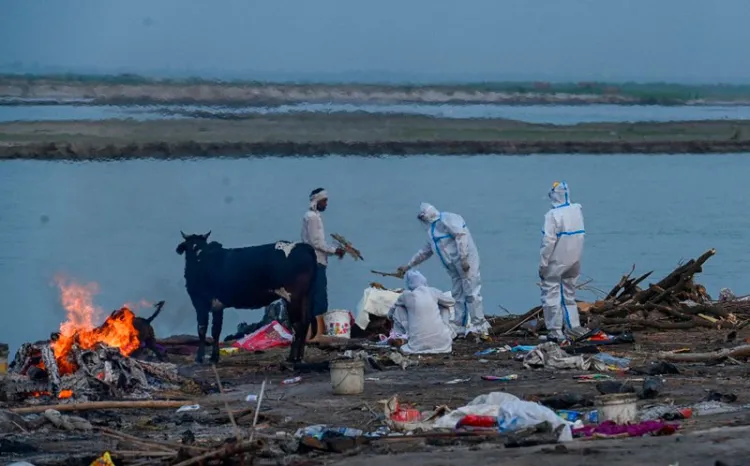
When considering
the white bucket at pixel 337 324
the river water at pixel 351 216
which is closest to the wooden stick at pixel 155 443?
the white bucket at pixel 337 324

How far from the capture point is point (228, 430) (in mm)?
13438

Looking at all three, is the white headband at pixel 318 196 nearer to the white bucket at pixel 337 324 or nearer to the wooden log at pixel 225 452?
the white bucket at pixel 337 324

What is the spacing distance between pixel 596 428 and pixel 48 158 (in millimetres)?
37293

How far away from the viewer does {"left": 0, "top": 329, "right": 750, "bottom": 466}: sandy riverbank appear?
11141mm

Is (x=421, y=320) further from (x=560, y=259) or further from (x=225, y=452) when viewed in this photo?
(x=225, y=452)

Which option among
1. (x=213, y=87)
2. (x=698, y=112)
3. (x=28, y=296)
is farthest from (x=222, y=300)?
(x=698, y=112)

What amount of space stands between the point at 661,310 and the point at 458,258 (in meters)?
2.55

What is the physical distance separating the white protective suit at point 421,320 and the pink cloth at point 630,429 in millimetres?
6214

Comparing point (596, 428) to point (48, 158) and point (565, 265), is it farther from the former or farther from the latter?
point (48, 158)

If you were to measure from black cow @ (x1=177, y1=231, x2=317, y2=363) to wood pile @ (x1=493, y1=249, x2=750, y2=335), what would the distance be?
349 cm

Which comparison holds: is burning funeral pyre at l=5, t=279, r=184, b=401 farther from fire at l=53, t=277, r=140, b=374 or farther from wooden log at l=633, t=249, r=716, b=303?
wooden log at l=633, t=249, r=716, b=303

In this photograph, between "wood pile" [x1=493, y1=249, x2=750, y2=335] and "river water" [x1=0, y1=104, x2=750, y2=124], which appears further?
"river water" [x1=0, y1=104, x2=750, y2=124]

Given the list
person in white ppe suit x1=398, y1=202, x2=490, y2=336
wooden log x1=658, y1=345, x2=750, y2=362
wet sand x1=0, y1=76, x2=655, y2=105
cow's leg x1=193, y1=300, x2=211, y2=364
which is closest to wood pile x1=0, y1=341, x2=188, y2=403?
cow's leg x1=193, y1=300, x2=211, y2=364

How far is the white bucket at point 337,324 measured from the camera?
66.4 feet
